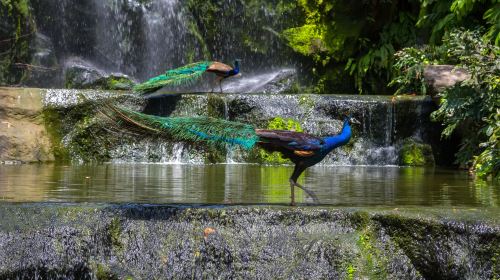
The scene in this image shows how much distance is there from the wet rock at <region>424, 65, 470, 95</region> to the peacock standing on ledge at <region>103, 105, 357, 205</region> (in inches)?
279

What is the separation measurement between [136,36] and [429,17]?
248 inches

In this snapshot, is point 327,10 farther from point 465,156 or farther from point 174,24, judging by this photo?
point 465,156

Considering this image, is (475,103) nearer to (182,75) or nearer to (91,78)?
(182,75)

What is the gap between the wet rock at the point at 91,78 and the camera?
1553 cm

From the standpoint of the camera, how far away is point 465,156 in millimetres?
11586

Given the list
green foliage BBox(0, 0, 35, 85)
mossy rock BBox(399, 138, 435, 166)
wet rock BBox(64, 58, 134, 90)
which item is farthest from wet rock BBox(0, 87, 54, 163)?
mossy rock BBox(399, 138, 435, 166)

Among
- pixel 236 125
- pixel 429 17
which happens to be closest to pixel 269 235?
pixel 236 125

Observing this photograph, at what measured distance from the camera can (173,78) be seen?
42.0 ft

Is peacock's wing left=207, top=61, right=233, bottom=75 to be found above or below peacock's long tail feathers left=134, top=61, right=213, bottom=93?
above

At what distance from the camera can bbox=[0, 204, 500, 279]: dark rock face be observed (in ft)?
16.3

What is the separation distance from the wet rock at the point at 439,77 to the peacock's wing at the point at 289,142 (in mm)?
7087

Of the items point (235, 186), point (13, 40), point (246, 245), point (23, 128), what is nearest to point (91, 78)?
point (13, 40)

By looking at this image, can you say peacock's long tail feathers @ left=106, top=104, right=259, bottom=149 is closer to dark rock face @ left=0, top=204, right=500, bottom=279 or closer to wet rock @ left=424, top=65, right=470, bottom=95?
dark rock face @ left=0, top=204, right=500, bottom=279

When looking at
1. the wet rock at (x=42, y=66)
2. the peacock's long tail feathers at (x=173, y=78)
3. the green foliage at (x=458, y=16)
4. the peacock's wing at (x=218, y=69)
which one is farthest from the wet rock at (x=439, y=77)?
the wet rock at (x=42, y=66)
